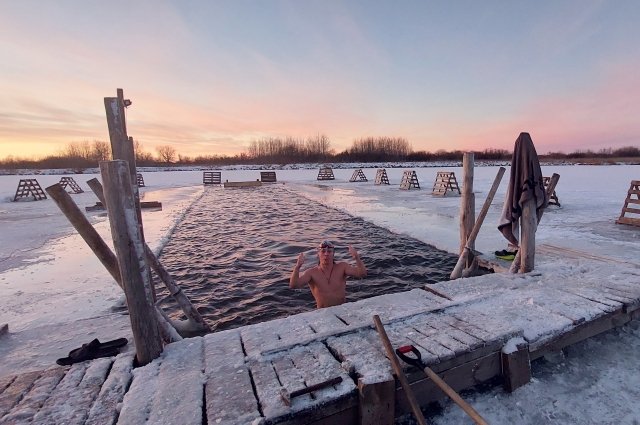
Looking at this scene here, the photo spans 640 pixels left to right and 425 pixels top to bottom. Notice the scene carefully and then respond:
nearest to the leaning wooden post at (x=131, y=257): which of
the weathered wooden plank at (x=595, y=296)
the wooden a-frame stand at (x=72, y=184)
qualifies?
the weathered wooden plank at (x=595, y=296)

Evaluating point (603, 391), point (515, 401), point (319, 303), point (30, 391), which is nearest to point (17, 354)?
point (30, 391)

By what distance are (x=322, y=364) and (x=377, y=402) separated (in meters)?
0.49

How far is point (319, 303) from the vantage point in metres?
4.96

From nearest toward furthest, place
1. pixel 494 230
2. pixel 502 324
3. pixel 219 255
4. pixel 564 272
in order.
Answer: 1. pixel 502 324
2. pixel 564 272
3. pixel 219 255
4. pixel 494 230

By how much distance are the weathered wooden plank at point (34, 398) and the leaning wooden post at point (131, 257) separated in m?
0.58

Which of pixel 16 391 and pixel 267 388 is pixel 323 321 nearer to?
pixel 267 388

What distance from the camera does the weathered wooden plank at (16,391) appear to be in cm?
232

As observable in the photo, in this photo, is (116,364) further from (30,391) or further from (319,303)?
(319,303)

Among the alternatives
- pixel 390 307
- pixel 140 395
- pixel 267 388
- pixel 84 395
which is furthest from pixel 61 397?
pixel 390 307

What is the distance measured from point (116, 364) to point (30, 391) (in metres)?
0.54

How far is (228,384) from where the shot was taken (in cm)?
244

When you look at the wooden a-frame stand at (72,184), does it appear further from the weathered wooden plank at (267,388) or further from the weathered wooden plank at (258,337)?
the weathered wooden plank at (267,388)

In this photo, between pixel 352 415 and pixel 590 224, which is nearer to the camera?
pixel 352 415

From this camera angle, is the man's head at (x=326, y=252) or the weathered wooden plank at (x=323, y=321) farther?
the man's head at (x=326, y=252)
